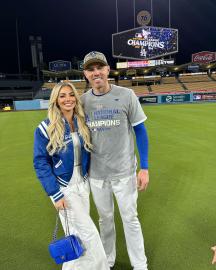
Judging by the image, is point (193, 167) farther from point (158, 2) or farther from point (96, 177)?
point (158, 2)

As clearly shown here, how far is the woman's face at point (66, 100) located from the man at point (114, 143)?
8.2 inches

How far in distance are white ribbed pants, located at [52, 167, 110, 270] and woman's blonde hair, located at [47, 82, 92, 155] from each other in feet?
1.15

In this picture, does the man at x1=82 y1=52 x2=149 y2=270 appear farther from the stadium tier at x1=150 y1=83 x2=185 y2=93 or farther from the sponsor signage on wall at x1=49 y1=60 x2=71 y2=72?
the sponsor signage on wall at x1=49 y1=60 x2=71 y2=72

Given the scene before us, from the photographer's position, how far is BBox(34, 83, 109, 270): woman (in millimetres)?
2818

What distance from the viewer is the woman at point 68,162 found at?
282cm

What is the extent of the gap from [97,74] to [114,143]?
2.59 feet

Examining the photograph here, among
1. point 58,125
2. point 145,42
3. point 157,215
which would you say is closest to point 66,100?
point 58,125

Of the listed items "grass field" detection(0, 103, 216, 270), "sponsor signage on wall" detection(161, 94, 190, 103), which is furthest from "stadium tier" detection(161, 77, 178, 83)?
"grass field" detection(0, 103, 216, 270)

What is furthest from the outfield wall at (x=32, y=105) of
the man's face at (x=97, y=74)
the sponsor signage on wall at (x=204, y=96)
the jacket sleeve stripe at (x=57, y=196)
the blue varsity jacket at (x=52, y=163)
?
the jacket sleeve stripe at (x=57, y=196)

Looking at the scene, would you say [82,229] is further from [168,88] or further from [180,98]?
[168,88]

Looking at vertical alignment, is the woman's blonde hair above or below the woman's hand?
above

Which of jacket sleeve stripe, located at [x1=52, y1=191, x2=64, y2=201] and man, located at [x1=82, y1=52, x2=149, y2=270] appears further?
man, located at [x1=82, y1=52, x2=149, y2=270]

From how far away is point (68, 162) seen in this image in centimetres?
290

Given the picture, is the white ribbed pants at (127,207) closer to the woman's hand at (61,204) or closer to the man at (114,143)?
the man at (114,143)
